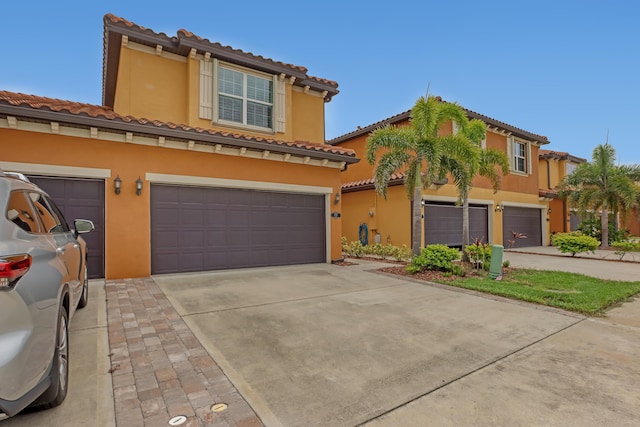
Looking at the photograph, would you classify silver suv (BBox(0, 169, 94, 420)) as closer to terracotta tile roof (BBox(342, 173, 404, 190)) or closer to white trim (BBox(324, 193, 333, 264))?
white trim (BBox(324, 193, 333, 264))

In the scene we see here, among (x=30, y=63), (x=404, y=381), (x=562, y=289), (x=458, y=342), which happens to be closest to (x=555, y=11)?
(x=562, y=289)

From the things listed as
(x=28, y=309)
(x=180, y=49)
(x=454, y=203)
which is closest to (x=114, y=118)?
(x=180, y=49)

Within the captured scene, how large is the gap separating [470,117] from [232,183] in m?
11.9

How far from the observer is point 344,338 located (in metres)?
4.10

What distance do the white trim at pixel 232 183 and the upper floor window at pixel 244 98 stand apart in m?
2.26

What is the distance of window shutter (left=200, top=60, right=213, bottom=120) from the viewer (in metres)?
9.56

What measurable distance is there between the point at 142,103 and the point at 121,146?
2132mm

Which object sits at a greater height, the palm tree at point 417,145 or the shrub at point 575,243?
the palm tree at point 417,145

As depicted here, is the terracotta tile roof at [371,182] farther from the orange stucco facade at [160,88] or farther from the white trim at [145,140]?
the orange stucco facade at [160,88]

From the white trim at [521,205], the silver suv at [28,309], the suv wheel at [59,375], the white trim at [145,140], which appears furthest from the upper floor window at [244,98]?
the white trim at [521,205]

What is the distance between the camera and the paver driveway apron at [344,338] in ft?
9.09

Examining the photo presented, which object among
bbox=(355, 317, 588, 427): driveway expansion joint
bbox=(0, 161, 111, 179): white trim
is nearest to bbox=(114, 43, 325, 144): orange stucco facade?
bbox=(0, 161, 111, 179): white trim

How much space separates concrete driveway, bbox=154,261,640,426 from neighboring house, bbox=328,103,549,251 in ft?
25.8

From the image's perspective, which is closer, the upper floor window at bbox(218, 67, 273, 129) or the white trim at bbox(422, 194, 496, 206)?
the upper floor window at bbox(218, 67, 273, 129)
